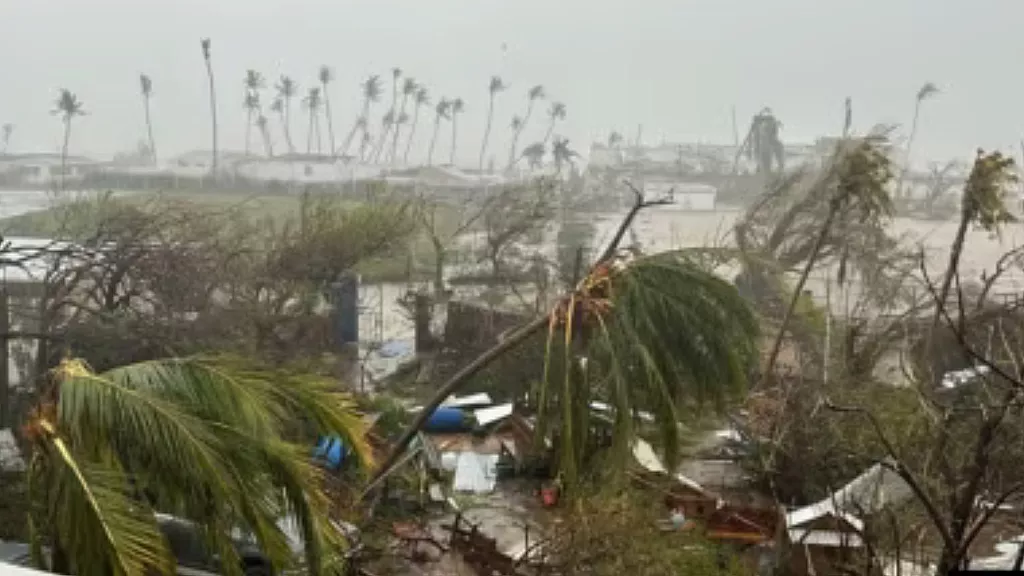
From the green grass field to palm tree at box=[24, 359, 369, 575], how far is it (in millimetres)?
12498

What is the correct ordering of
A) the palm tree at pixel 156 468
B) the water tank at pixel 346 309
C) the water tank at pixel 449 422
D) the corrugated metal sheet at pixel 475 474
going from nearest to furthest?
the palm tree at pixel 156 468
the corrugated metal sheet at pixel 475 474
the water tank at pixel 449 422
the water tank at pixel 346 309

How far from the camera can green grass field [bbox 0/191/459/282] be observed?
17.3m

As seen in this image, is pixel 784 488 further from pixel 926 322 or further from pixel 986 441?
Result: pixel 986 441

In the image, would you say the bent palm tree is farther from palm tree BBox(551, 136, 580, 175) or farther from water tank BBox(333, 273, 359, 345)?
palm tree BBox(551, 136, 580, 175)

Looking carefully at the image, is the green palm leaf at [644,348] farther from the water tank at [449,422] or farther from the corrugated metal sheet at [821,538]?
the water tank at [449,422]

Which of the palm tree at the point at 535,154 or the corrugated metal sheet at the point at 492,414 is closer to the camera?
the corrugated metal sheet at the point at 492,414

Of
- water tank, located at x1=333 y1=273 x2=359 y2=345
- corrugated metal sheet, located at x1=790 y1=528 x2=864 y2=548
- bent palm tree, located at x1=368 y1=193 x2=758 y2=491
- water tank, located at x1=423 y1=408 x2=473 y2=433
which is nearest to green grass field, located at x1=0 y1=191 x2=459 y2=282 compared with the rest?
water tank, located at x1=333 y1=273 x2=359 y2=345

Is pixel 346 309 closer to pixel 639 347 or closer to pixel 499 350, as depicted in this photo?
pixel 499 350

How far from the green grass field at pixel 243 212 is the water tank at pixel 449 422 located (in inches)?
216

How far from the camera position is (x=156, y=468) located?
4.01 metres

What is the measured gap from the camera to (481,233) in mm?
22000

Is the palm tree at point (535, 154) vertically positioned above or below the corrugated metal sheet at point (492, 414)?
above

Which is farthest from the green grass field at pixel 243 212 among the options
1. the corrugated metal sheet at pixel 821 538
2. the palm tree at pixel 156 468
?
the palm tree at pixel 156 468

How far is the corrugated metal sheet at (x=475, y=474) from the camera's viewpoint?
35.7 ft
